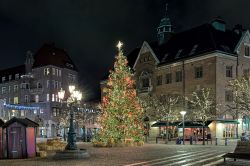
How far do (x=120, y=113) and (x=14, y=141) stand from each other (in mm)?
17311

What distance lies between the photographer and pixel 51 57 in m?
89.7

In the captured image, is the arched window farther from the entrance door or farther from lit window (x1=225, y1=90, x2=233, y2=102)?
the entrance door

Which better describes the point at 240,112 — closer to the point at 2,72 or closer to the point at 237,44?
the point at 237,44

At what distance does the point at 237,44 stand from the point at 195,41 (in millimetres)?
7039

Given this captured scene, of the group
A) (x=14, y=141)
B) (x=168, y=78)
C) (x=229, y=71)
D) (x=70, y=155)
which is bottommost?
(x=70, y=155)

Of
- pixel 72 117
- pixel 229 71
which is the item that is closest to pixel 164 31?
pixel 229 71

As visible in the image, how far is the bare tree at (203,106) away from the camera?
51.6 meters

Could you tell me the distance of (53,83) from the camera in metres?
87.6

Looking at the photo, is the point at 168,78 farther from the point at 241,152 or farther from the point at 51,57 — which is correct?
the point at 241,152

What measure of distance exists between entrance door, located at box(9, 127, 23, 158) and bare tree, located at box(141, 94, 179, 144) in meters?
33.0

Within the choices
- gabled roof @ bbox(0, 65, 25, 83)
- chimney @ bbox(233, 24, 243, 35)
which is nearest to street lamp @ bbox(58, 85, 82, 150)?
chimney @ bbox(233, 24, 243, 35)

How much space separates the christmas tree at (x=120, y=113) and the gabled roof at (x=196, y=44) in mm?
18455

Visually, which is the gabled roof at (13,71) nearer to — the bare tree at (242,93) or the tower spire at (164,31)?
the tower spire at (164,31)

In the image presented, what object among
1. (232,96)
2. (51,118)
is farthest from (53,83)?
(232,96)
